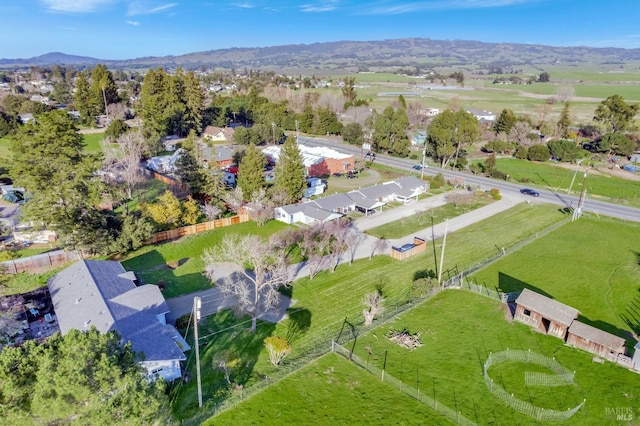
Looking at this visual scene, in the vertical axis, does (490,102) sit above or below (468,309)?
above

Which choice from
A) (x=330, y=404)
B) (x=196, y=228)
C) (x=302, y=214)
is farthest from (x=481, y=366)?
(x=196, y=228)

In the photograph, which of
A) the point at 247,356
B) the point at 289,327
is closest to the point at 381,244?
the point at 289,327

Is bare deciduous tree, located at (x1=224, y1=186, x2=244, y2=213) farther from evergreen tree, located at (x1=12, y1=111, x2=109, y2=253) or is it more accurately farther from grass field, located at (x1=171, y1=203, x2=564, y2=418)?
evergreen tree, located at (x1=12, y1=111, x2=109, y2=253)

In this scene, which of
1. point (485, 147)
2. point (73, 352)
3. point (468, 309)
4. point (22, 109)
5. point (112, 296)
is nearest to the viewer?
point (73, 352)

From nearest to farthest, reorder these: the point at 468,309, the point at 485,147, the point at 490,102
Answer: the point at 468,309 → the point at 485,147 → the point at 490,102

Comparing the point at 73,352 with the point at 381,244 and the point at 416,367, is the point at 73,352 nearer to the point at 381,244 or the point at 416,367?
the point at 416,367

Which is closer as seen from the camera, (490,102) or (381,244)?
(381,244)

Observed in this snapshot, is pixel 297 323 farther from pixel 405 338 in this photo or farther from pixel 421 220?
pixel 421 220
